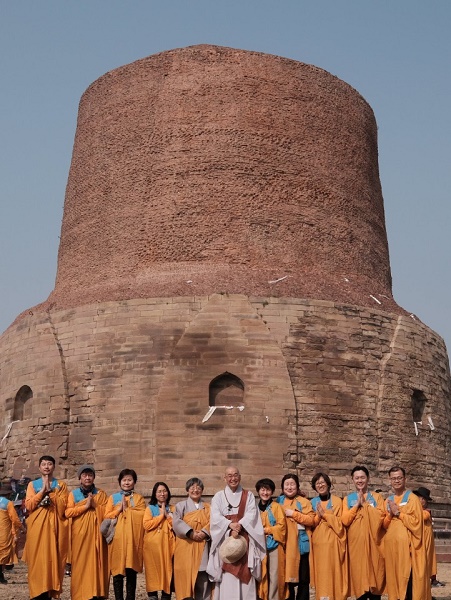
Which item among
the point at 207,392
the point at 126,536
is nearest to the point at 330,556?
the point at 126,536

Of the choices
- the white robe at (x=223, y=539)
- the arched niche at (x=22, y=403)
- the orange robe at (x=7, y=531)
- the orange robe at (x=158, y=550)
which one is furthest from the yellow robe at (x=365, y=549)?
the arched niche at (x=22, y=403)

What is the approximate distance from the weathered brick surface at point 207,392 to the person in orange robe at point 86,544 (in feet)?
20.3

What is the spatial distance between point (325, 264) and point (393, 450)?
141 inches

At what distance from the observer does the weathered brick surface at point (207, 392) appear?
15.0 meters

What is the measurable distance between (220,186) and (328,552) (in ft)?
32.2

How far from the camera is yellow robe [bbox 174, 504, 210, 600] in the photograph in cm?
841

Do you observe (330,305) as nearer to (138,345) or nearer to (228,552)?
(138,345)

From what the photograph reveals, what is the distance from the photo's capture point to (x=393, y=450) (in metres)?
16.1

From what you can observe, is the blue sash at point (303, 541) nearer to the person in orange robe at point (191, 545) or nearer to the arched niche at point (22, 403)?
the person in orange robe at point (191, 545)

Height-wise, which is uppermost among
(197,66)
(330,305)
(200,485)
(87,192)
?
(197,66)

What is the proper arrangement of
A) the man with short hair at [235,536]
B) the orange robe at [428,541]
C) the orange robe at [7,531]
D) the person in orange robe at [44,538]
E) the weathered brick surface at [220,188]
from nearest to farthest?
the man with short hair at [235,536], the person in orange robe at [44,538], the orange robe at [428,541], the orange robe at [7,531], the weathered brick surface at [220,188]

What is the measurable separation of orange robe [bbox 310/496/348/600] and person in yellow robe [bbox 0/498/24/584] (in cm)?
443

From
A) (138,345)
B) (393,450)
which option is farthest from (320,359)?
(138,345)

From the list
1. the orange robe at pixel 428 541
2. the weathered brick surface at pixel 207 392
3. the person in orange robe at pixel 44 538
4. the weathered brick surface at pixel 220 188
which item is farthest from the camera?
the weathered brick surface at pixel 220 188
